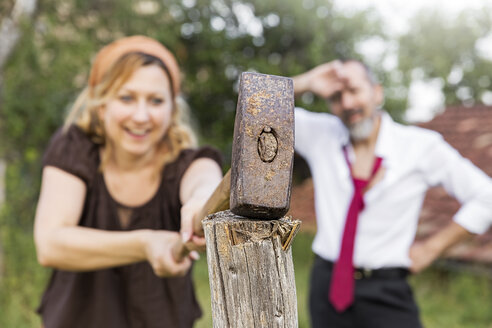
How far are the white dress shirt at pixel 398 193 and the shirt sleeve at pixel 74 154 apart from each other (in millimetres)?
1711

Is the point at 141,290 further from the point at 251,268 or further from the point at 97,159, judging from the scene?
the point at 251,268

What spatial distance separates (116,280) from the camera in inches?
107

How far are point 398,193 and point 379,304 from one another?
72 cm

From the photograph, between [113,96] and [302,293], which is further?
[302,293]

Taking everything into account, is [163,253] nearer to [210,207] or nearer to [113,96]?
[210,207]

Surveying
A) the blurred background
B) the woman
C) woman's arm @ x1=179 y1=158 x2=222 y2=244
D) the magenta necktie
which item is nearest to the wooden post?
woman's arm @ x1=179 y1=158 x2=222 y2=244

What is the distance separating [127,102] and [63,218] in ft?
1.92

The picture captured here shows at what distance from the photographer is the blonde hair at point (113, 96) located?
2521 millimetres

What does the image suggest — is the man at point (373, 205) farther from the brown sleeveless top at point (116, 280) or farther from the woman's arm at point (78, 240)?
the woman's arm at point (78, 240)

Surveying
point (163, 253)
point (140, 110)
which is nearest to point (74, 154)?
point (140, 110)

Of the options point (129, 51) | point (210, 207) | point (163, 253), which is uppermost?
point (129, 51)

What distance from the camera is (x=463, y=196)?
3699mm

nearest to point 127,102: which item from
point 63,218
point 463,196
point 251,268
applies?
point 63,218

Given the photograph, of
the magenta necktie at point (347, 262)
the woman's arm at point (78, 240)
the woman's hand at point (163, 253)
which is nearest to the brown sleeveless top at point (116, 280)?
the woman's arm at point (78, 240)
